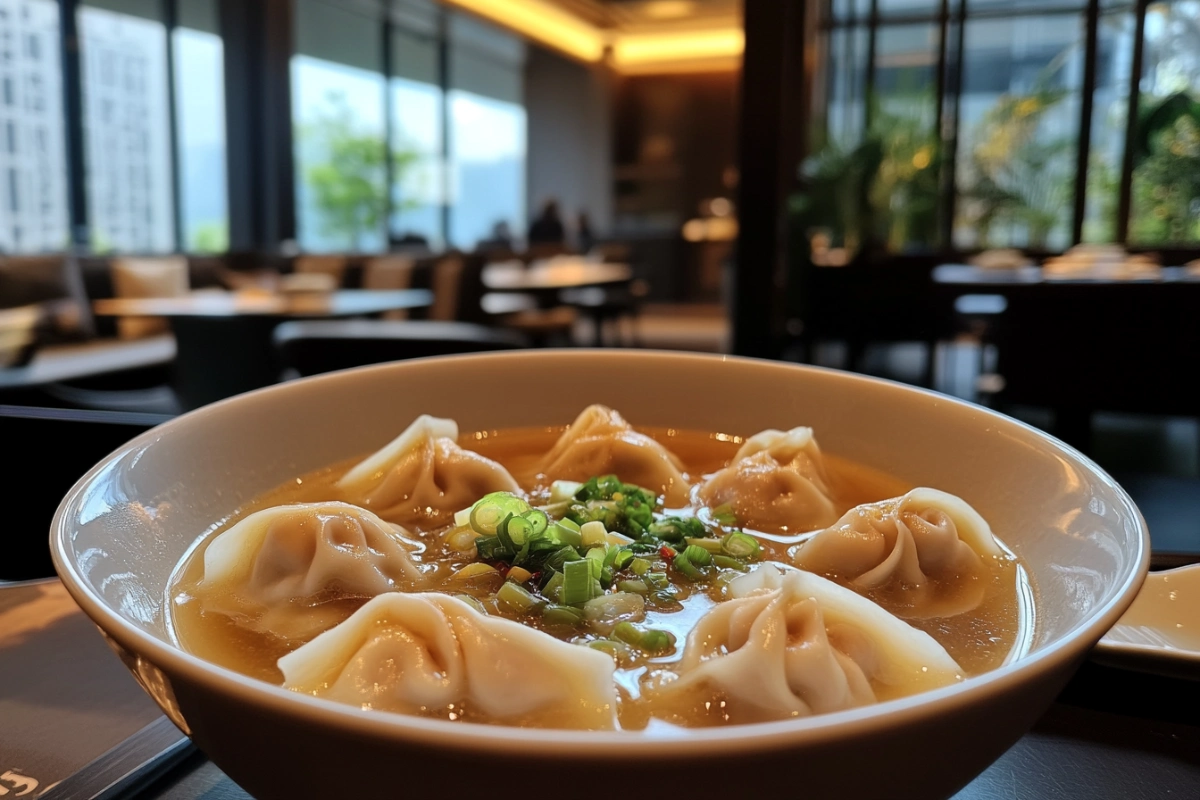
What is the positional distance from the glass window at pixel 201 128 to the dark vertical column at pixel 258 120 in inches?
4.5

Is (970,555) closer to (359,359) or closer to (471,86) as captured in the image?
(359,359)

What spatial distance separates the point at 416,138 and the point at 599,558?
15216mm

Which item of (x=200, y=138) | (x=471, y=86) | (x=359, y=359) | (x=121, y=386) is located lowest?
(x=121, y=386)

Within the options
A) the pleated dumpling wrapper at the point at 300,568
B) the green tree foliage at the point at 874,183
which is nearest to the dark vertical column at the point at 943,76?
the green tree foliage at the point at 874,183

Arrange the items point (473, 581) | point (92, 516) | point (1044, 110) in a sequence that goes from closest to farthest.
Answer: point (92, 516), point (473, 581), point (1044, 110)

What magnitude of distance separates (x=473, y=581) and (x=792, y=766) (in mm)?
392

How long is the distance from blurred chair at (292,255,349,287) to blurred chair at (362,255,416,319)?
0.30 meters

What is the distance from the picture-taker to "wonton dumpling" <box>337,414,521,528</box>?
0.81 metres

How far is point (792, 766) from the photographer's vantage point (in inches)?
11.1

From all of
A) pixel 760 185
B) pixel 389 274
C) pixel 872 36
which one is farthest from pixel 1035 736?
pixel 872 36

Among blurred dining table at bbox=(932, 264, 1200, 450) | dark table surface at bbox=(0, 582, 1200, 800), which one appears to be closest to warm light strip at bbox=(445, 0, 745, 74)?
blurred dining table at bbox=(932, 264, 1200, 450)

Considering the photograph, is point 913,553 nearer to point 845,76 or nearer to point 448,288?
point 448,288

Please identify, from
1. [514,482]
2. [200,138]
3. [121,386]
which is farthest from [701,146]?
[514,482]

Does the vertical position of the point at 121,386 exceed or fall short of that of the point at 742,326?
it falls short
